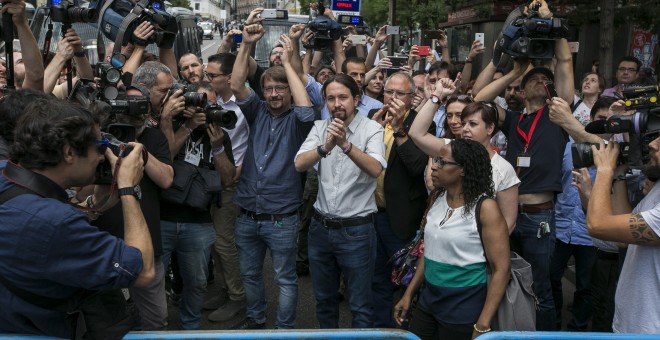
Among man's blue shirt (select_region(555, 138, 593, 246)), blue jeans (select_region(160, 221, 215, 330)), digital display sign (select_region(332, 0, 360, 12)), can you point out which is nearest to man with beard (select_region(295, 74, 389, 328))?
blue jeans (select_region(160, 221, 215, 330))

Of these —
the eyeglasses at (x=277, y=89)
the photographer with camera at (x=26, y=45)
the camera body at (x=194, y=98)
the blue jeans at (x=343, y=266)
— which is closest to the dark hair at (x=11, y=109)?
the camera body at (x=194, y=98)

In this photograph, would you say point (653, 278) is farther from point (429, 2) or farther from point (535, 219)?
point (429, 2)

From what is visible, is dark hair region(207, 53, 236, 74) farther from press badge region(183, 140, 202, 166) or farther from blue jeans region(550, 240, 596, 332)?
blue jeans region(550, 240, 596, 332)

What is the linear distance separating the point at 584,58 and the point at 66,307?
2003cm

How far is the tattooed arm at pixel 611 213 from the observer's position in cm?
276

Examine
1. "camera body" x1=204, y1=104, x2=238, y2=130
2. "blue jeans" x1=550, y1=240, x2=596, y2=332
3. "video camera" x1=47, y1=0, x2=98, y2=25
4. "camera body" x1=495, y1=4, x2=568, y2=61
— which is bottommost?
"blue jeans" x1=550, y1=240, x2=596, y2=332

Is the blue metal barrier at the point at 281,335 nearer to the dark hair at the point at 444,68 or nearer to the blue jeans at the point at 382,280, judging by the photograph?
the blue jeans at the point at 382,280

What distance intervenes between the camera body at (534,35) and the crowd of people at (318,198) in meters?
0.10

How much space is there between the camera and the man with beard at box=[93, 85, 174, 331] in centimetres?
373

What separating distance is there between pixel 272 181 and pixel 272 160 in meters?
0.15

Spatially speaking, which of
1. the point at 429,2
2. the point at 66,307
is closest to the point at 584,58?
the point at 429,2

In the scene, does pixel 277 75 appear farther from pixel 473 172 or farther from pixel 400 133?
pixel 473 172

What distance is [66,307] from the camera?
2.46 meters

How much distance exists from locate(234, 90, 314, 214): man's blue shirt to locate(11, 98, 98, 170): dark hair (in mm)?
2059
